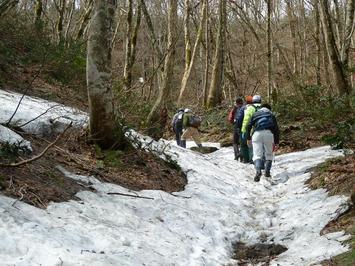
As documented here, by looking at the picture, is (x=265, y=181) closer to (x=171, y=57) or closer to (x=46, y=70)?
(x=171, y=57)

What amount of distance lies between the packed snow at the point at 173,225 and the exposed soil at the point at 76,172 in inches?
7.4

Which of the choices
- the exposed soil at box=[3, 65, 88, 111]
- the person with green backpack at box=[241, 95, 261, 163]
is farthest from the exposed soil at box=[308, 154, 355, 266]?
the exposed soil at box=[3, 65, 88, 111]

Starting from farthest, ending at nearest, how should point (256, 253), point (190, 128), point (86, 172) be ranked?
1. point (190, 128)
2. point (86, 172)
3. point (256, 253)

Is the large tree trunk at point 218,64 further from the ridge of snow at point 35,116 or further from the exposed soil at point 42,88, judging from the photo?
the ridge of snow at point 35,116

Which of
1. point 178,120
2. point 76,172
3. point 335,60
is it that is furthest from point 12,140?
point 178,120

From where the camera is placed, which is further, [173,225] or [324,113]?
[324,113]

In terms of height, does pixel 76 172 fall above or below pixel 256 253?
above

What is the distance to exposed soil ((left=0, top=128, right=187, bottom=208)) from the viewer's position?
4957mm

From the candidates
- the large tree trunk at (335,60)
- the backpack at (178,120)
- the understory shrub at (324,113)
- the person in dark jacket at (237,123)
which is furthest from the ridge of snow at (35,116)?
the large tree trunk at (335,60)

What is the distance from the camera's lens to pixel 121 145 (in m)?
7.89

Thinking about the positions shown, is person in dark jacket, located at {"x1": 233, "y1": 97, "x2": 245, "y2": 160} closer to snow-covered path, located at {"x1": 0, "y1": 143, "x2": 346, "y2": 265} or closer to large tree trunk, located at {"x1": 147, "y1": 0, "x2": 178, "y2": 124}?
large tree trunk, located at {"x1": 147, "y1": 0, "x2": 178, "y2": 124}

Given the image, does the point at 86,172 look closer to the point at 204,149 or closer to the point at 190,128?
the point at 204,149

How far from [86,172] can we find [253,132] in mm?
4326

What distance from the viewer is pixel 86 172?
6.38 metres
